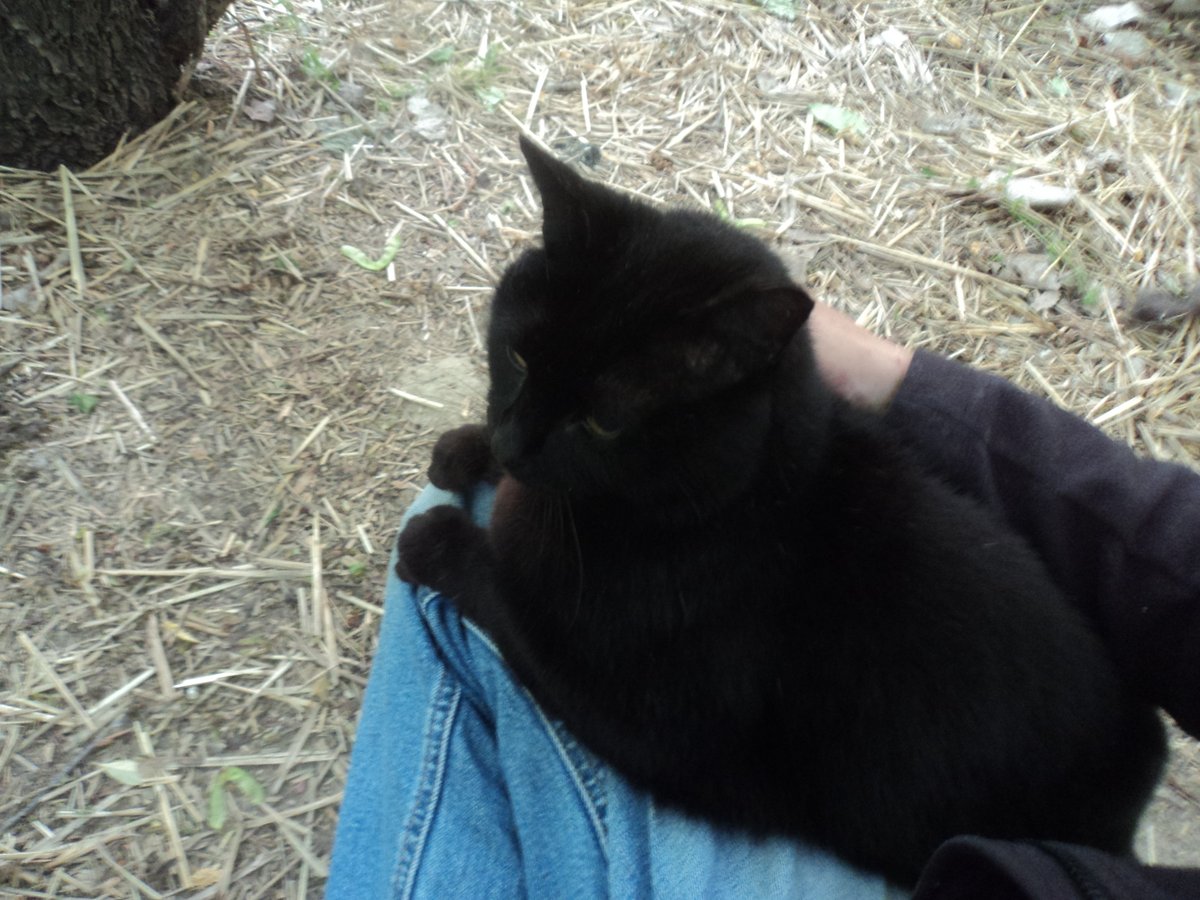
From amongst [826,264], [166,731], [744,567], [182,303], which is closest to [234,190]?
[182,303]

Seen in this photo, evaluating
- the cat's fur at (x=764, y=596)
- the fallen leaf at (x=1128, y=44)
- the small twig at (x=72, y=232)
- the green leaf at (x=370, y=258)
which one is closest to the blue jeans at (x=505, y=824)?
the cat's fur at (x=764, y=596)

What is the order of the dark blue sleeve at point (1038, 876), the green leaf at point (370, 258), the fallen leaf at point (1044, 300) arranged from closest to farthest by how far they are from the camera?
the dark blue sleeve at point (1038, 876) < the green leaf at point (370, 258) < the fallen leaf at point (1044, 300)

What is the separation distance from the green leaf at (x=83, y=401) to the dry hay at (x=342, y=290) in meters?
0.03

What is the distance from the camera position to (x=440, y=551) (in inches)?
58.6

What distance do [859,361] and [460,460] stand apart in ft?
2.54

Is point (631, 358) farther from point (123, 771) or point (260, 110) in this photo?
point (260, 110)

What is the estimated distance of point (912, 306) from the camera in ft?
7.49

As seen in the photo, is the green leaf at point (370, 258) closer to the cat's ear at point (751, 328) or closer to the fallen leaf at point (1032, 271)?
the cat's ear at point (751, 328)

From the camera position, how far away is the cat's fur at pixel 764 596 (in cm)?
113

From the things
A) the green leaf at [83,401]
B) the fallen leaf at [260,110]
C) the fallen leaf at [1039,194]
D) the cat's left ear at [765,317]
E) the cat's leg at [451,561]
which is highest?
the cat's left ear at [765,317]

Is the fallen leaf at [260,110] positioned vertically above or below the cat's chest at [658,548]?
below

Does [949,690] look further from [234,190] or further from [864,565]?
[234,190]

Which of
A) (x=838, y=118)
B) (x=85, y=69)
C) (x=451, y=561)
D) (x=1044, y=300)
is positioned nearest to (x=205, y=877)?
(x=451, y=561)

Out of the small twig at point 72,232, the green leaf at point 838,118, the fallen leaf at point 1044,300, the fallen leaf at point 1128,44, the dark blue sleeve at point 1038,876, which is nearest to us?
the dark blue sleeve at point 1038,876
